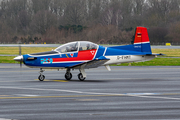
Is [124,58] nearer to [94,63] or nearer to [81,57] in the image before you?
[94,63]

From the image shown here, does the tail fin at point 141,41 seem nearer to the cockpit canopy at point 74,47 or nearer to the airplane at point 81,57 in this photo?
the airplane at point 81,57

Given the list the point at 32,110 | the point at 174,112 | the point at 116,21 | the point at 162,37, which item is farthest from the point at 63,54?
the point at 116,21

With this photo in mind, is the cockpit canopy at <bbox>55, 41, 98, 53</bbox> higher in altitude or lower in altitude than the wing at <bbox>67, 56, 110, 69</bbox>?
higher

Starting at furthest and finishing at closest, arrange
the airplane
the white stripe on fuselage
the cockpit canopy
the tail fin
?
the tail fin < the white stripe on fuselage < the cockpit canopy < the airplane

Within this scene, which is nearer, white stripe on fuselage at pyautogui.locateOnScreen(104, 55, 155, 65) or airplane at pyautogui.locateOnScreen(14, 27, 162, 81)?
airplane at pyautogui.locateOnScreen(14, 27, 162, 81)

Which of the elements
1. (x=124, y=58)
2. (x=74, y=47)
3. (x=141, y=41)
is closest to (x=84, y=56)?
(x=74, y=47)

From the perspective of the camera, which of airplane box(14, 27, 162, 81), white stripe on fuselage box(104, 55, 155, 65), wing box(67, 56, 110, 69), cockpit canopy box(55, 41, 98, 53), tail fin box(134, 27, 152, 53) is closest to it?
airplane box(14, 27, 162, 81)

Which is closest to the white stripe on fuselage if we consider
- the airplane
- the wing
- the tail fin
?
the airplane

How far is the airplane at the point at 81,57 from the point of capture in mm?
16359

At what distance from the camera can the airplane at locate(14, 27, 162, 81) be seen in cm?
1636

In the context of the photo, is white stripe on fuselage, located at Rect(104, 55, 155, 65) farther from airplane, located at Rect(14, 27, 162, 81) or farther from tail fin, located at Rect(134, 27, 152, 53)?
tail fin, located at Rect(134, 27, 152, 53)

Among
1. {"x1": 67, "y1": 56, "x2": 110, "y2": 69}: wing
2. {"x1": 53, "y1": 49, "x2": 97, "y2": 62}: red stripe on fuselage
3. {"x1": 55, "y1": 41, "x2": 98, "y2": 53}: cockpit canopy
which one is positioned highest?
{"x1": 55, "y1": 41, "x2": 98, "y2": 53}: cockpit canopy

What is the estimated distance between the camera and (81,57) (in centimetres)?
1709

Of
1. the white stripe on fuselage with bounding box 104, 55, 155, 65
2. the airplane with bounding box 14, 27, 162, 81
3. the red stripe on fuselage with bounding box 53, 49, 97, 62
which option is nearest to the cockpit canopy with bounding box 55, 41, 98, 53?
the airplane with bounding box 14, 27, 162, 81
